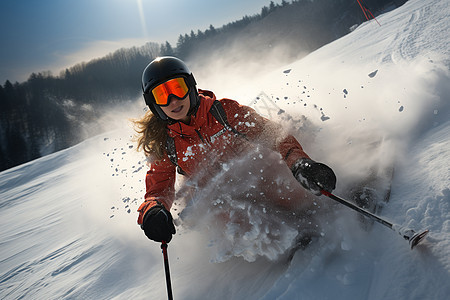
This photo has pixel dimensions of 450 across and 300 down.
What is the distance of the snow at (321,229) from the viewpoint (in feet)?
5.66

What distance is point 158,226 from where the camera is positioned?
7.48 ft

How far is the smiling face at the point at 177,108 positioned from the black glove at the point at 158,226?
93 centimetres

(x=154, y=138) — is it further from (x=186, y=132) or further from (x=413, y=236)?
(x=413, y=236)

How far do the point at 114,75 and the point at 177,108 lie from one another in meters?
78.7

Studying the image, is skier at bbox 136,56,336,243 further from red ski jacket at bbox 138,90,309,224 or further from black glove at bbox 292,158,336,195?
black glove at bbox 292,158,336,195

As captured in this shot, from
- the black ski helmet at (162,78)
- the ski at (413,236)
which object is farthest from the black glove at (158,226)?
the ski at (413,236)

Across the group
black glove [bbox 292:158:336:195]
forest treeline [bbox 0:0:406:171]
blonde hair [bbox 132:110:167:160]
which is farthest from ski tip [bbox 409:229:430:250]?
forest treeline [bbox 0:0:406:171]

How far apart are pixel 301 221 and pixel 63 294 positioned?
2712 mm

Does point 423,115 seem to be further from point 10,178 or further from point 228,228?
point 10,178

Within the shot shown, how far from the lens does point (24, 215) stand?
21.6 ft

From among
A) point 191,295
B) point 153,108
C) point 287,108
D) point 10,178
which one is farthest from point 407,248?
point 10,178

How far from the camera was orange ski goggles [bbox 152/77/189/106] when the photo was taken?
2.59 meters

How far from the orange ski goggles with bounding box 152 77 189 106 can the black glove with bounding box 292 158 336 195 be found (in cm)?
136

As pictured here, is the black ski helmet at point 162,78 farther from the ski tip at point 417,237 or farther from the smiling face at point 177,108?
the ski tip at point 417,237
